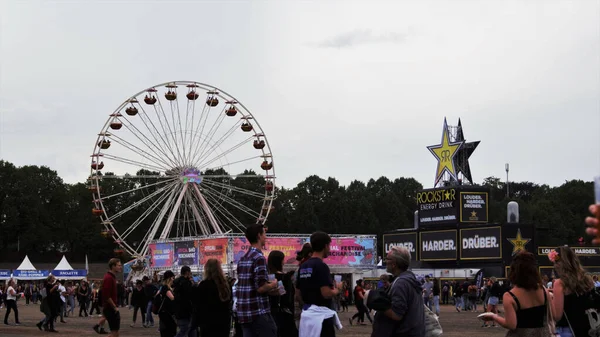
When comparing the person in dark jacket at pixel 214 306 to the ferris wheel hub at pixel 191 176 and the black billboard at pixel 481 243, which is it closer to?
the ferris wheel hub at pixel 191 176

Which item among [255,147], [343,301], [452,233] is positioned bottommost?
[343,301]

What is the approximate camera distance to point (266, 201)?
2251 inches

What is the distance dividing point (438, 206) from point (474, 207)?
253 cm

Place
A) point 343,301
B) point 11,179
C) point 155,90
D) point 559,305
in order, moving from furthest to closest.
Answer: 1. point 11,179
2. point 155,90
3. point 343,301
4. point 559,305

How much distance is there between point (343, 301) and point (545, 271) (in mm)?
18276

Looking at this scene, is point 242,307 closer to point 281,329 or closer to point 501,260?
point 281,329

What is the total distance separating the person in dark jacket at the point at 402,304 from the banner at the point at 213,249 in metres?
45.0

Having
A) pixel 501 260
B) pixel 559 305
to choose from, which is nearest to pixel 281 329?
pixel 559 305

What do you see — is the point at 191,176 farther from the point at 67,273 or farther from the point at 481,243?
the point at 67,273

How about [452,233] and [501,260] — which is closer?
[501,260]

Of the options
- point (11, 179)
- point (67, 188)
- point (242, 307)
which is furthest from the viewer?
point (67, 188)

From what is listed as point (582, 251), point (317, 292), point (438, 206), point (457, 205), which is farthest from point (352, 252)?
point (317, 292)

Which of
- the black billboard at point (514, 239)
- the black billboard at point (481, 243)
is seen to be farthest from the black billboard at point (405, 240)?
the black billboard at point (514, 239)

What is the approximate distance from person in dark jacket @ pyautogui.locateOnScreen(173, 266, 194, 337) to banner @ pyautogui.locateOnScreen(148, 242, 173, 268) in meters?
42.3
